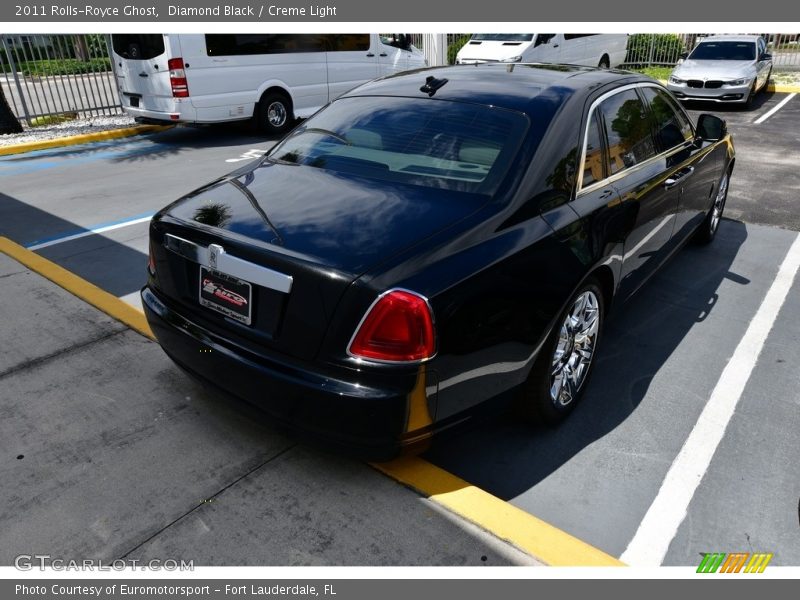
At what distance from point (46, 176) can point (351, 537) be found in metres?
8.04

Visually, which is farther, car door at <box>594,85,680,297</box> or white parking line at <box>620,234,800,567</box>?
car door at <box>594,85,680,297</box>

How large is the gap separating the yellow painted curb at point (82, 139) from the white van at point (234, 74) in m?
0.63

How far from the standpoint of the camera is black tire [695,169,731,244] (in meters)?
5.77

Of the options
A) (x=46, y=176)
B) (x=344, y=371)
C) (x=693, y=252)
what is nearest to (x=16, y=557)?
(x=344, y=371)

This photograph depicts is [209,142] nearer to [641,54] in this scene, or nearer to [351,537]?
[351,537]

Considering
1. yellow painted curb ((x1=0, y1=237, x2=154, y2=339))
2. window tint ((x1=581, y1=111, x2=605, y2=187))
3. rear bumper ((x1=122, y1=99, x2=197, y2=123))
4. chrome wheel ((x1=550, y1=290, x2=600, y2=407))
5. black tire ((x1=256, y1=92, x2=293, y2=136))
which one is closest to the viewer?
chrome wheel ((x1=550, y1=290, x2=600, y2=407))

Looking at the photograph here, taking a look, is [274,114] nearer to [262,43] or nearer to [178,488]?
[262,43]

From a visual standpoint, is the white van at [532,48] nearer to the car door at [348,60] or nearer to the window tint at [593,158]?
the car door at [348,60]

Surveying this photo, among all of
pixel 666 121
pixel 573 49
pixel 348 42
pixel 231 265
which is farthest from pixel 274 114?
pixel 231 265

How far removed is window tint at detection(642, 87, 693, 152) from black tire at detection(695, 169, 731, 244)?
1113 millimetres

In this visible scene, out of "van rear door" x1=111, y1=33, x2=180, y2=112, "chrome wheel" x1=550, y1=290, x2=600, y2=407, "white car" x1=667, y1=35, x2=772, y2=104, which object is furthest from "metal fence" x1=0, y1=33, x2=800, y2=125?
"white car" x1=667, y1=35, x2=772, y2=104

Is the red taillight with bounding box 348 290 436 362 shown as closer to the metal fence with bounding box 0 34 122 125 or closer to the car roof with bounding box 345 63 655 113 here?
the car roof with bounding box 345 63 655 113

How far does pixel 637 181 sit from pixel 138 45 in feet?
30.1

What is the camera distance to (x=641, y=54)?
2164 cm
